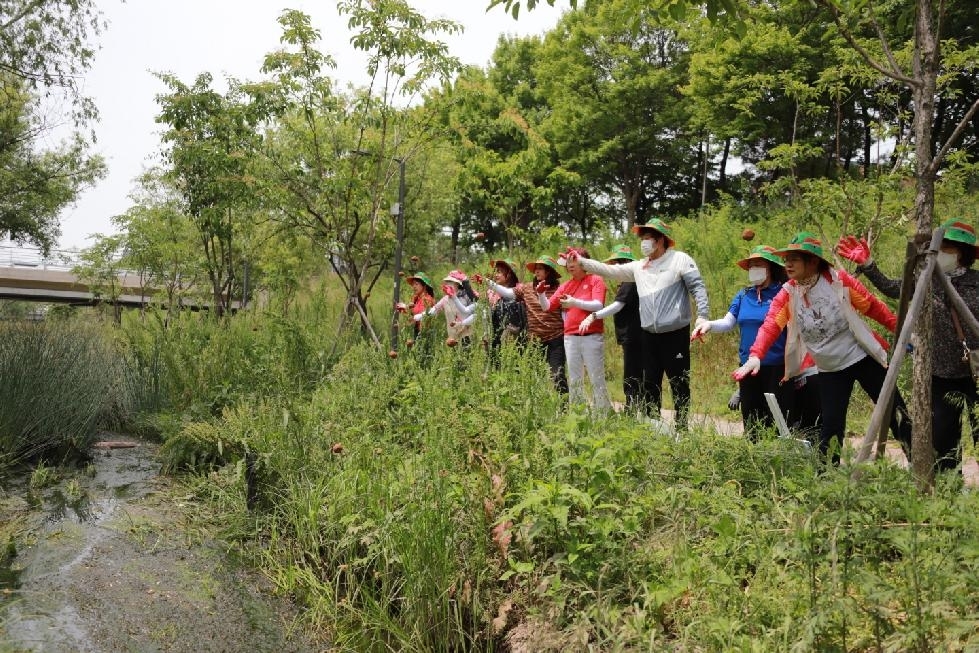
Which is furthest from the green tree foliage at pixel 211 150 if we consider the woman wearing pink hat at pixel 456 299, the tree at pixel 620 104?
the tree at pixel 620 104

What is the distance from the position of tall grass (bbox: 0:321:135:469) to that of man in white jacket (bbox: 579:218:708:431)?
14.3 ft

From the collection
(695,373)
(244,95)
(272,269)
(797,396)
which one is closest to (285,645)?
(797,396)

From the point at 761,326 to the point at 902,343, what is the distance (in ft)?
5.76

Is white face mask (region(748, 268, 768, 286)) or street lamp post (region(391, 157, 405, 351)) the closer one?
white face mask (region(748, 268, 768, 286))

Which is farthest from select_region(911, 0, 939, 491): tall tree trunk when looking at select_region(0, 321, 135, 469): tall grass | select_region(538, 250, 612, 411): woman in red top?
select_region(0, 321, 135, 469): tall grass

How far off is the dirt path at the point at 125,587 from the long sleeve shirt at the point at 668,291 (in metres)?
3.06

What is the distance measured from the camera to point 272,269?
53.5 feet

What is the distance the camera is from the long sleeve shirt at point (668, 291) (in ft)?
17.7

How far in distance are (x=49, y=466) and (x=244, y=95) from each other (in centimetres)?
622

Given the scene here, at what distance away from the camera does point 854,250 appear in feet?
12.0

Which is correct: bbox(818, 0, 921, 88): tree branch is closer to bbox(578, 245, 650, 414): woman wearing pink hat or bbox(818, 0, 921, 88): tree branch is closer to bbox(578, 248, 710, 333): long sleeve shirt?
bbox(578, 248, 710, 333): long sleeve shirt

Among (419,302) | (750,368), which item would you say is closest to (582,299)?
(419,302)

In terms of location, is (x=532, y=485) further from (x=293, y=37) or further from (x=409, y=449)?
(x=293, y=37)

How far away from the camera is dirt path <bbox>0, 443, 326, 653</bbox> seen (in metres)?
3.53
